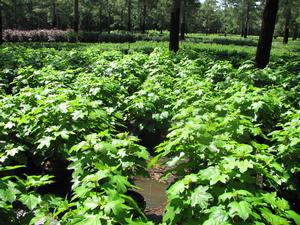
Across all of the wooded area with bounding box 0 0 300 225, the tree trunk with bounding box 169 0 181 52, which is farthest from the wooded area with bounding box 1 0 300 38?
the wooded area with bounding box 0 0 300 225

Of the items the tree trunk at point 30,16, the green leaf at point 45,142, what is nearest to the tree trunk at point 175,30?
the green leaf at point 45,142

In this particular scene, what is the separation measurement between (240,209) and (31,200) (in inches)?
69.5

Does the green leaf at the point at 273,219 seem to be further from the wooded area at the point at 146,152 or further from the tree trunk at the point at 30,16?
the tree trunk at the point at 30,16

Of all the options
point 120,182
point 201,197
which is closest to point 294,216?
point 201,197

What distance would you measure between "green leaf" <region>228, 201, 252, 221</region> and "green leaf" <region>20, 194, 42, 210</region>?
1.64m

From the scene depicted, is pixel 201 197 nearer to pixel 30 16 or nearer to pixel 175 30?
pixel 175 30

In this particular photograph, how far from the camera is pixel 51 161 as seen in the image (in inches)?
195

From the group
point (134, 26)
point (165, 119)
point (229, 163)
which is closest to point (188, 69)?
point (165, 119)

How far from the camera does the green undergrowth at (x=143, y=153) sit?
2824 mm

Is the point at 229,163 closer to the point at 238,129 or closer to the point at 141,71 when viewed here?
the point at 238,129

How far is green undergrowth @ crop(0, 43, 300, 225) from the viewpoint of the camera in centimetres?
282

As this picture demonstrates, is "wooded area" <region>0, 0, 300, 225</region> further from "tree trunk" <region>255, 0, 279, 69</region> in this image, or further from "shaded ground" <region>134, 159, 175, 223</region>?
"tree trunk" <region>255, 0, 279, 69</region>

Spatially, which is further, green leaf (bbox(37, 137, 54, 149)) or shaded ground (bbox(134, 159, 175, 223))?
shaded ground (bbox(134, 159, 175, 223))

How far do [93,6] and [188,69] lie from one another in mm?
46586
